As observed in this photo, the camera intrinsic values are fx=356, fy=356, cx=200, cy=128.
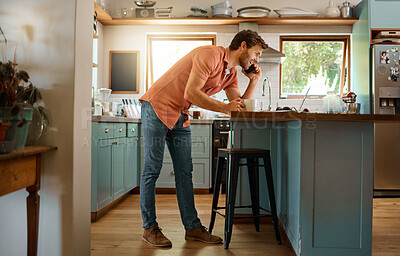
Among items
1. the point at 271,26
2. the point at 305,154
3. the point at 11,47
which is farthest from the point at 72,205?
the point at 271,26

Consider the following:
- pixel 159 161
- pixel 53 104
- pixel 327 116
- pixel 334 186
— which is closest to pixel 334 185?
pixel 334 186

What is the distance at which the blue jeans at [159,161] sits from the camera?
2287 mm

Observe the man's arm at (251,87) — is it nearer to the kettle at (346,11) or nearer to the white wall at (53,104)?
the white wall at (53,104)

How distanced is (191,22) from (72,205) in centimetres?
369

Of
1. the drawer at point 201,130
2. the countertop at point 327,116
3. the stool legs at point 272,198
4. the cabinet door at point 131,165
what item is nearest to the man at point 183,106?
the countertop at point 327,116

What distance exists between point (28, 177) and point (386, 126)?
4.13 metres

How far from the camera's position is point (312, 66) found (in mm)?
5074

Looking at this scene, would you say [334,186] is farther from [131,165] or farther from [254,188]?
[131,165]

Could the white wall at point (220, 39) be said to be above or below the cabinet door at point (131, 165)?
above

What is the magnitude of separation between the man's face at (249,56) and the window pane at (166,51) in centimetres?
296

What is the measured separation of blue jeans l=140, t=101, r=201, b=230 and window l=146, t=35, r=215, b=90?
2833mm

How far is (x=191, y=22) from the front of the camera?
191 inches

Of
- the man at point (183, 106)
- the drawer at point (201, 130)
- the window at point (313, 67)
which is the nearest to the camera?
the man at point (183, 106)

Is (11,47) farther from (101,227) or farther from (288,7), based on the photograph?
(288,7)
